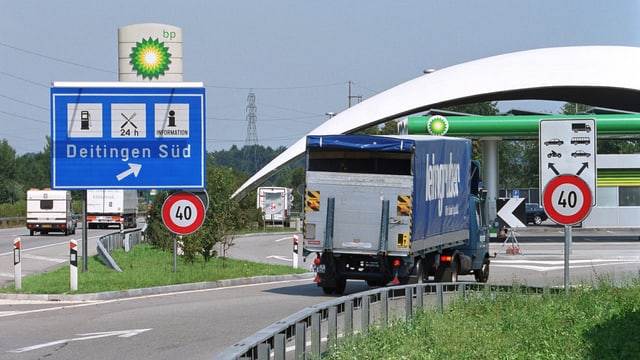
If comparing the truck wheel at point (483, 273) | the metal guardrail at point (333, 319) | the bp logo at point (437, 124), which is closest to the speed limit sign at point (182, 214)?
the truck wheel at point (483, 273)

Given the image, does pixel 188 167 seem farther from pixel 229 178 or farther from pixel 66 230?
pixel 66 230

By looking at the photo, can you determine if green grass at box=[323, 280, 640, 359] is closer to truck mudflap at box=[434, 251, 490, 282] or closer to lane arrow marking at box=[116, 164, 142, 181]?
truck mudflap at box=[434, 251, 490, 282]

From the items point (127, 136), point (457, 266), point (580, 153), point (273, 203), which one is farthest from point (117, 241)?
point (273, 203)

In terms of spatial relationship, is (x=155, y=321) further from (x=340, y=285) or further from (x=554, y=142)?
(x=340, y=285)

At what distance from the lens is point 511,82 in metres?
65.2

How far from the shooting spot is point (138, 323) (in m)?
17.0

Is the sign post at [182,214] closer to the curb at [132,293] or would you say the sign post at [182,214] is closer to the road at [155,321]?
the curb at [132,293]

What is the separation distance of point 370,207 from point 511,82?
44105mm

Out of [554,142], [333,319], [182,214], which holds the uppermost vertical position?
[554,142]

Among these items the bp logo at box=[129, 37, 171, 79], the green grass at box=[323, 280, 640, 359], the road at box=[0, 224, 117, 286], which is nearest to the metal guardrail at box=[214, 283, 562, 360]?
the green grass at box=[323, 280, 640, 359]

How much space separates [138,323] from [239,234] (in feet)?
156

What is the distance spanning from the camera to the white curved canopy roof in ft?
210

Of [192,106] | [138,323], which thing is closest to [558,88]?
[192,106]

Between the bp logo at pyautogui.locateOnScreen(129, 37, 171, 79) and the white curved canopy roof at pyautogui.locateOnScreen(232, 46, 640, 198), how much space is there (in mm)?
8991
